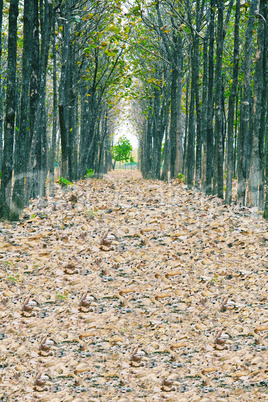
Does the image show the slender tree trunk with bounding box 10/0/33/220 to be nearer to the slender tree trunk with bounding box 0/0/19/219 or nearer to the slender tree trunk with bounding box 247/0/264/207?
the slender tree trunk with bounding box 0/0/19/219

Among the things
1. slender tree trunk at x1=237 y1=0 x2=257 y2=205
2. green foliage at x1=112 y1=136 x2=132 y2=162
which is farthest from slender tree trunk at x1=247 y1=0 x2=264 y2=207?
green foliage at x1=112 y1=136 x2=132 y2=162

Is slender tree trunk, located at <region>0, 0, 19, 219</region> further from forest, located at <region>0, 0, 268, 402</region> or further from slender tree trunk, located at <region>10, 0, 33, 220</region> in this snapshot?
slender tree trunk, located at <region>10, 0, 33, 220</region>

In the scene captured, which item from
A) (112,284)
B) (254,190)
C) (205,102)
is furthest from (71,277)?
(205,102)

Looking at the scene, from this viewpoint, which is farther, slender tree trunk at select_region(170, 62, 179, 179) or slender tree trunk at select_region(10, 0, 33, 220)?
slender tree trunk at select_region(170, 62, 179, 179)

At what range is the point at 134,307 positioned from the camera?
16.2 feet

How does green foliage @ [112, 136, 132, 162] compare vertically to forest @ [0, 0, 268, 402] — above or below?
above

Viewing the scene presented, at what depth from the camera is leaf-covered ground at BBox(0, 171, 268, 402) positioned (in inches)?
145

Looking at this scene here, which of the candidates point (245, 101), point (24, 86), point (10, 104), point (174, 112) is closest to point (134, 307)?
point (10, 104)

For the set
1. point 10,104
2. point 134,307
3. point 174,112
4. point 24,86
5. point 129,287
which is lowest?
point 134,307

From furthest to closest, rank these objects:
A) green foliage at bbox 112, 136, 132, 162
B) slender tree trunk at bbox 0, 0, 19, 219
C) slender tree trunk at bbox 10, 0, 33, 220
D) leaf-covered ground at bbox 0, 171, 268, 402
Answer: green foliage at bbox 112, 136, 132, 162
slender tree trunk at bbox 10, 0, 33, 220
slender tree trunk at bbox 0, 0, 19, 219
leaf-covered ground at bbox 0, 171, 268, 402

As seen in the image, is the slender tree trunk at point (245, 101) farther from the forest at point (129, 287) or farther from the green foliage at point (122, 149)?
the green foliage at point (122, 149)

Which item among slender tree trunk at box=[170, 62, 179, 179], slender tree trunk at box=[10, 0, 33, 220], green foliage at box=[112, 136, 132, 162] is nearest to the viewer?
slender tree trunk at box=[10, 0, 33, 220]

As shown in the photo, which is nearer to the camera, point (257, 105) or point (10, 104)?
point (10, 104)

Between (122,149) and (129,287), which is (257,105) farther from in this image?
(122,149)
